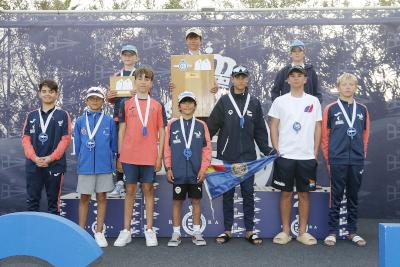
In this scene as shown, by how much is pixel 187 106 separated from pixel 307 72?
126 cm

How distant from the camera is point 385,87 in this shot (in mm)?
4805

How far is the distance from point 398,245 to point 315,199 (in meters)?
2.92

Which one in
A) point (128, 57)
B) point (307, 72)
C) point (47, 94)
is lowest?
point (47, 94)

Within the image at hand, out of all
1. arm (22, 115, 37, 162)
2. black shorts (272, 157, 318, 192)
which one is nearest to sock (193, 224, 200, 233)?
black shorts (272, 157, 318, 192)

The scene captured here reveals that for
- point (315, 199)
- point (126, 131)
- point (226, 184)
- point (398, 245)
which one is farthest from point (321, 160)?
point (398, 245)

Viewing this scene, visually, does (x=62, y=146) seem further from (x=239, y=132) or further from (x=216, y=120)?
(x=239, y=132)

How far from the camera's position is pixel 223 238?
3924 mm

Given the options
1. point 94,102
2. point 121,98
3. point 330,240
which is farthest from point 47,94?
point 330,240

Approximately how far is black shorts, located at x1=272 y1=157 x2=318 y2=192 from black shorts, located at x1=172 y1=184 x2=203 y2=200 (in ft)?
2.35

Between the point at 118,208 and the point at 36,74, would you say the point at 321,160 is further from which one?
the point at 36,74

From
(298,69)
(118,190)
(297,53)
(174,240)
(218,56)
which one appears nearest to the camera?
(174,240)

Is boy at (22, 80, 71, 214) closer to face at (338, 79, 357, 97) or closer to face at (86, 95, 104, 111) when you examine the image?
face at (86, 95, 104, 111)

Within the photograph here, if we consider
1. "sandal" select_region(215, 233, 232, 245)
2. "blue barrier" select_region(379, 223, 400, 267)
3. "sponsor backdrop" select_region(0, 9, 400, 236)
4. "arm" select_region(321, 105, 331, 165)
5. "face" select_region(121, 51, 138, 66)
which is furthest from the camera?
"sponsor backdrop" select_region(0, 9, 400, 236)

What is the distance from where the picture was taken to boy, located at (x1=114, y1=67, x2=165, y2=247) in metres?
3.85
